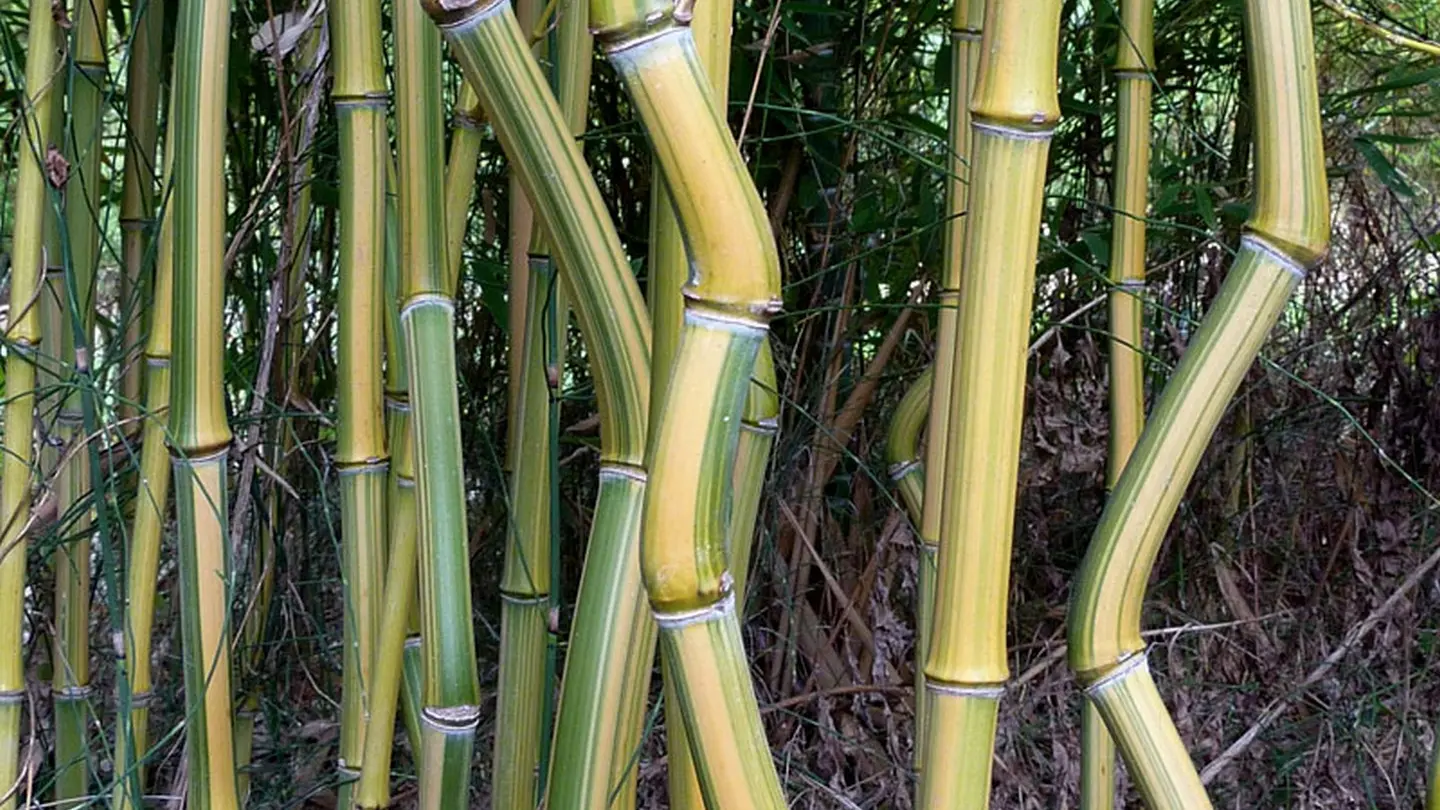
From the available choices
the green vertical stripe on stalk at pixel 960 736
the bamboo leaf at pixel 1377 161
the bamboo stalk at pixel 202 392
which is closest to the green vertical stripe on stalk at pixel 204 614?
the bamboo stalk at pixel 202 392

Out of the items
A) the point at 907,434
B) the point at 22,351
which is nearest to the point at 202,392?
the point at 22,351

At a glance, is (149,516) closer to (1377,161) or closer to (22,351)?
(22,351)

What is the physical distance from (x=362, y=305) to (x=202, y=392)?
8 cm

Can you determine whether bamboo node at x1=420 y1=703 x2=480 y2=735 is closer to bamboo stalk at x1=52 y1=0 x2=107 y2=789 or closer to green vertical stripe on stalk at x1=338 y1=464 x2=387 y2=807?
green vertical stripe on stalk at x1=338 y1=464 x2=387 y2=807

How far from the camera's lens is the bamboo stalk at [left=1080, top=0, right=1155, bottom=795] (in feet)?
2.27

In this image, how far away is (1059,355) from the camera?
1394 mm

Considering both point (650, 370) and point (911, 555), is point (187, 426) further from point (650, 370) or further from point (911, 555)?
point (911, 555)

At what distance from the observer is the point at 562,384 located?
0.68m

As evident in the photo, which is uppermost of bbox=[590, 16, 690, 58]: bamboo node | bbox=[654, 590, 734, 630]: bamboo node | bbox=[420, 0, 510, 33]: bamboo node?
bbox=[420, 0, 510, 33]: bamboo node

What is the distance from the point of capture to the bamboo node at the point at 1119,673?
45 centimetres

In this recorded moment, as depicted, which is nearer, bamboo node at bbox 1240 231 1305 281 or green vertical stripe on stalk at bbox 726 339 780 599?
bamboo node at bbox 1240 231 1305 281

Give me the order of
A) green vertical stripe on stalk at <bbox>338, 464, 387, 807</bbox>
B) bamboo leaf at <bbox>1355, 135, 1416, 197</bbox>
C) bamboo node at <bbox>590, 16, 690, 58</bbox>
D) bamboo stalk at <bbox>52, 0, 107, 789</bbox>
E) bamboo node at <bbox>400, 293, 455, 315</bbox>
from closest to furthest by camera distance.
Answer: bamboo node at <bbox>590, 16, 690, 58</bbox> → bamboo node at <bbox>400, 293, 455, 315</bbox> → green vertical stripe on stalk at <bbox>338, 464, 387, 807</bbox> → bamboo stalk at <bbox>52, 0, 107, 789</bbox> → bamboo leaf at <bbox>1355, 135, 1416, 197</bbox>

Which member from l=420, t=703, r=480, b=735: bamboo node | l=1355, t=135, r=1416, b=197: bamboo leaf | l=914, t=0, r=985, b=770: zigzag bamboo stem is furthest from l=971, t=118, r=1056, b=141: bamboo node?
l=1355, t=135, r=1416, b=197: bamboo leaf

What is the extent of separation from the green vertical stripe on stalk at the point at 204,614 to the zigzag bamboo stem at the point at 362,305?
0.06 metres
